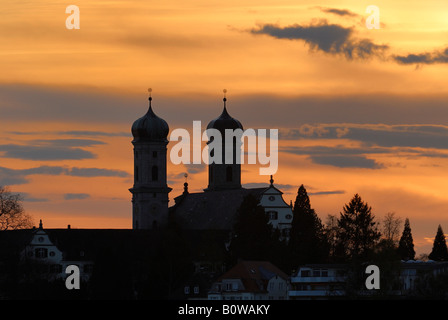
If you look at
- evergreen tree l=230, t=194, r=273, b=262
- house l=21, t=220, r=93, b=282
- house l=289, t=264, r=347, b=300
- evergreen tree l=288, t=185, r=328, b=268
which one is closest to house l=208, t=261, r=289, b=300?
house l=289, t=264, r=347, b=300

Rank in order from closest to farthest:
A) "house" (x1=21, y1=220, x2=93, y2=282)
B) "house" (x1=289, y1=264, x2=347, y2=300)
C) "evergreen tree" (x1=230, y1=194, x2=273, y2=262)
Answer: "house" (x1=289, y1=264, x2=347, y2=300)
"evergreen tree" (x1=230, y1=194, x2=273, y2=262)
"house" (x1=21, y1=220, x2=93, y2=282)

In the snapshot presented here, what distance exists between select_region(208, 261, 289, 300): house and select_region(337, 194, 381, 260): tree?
16310 mm

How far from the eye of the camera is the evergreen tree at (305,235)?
603 ft

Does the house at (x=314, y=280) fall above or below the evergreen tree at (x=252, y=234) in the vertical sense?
below

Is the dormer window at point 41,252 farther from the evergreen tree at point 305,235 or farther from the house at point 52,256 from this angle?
the evergreen tree at point 305,235

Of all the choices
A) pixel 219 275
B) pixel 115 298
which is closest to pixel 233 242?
pixel 219 275

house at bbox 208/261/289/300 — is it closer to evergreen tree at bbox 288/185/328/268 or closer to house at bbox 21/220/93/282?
evergreen tree at bbox 288/185/328/268

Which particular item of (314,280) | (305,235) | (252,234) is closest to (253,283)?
(314,280)

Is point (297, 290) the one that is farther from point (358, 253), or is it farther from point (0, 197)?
point (0, 197)

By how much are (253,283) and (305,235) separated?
531 inches

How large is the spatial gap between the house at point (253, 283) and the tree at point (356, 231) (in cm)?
1631

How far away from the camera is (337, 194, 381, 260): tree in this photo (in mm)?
191500

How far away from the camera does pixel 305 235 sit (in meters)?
186

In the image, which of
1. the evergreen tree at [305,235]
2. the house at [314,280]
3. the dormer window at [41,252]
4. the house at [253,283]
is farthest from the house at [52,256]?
the house at [314,280]
